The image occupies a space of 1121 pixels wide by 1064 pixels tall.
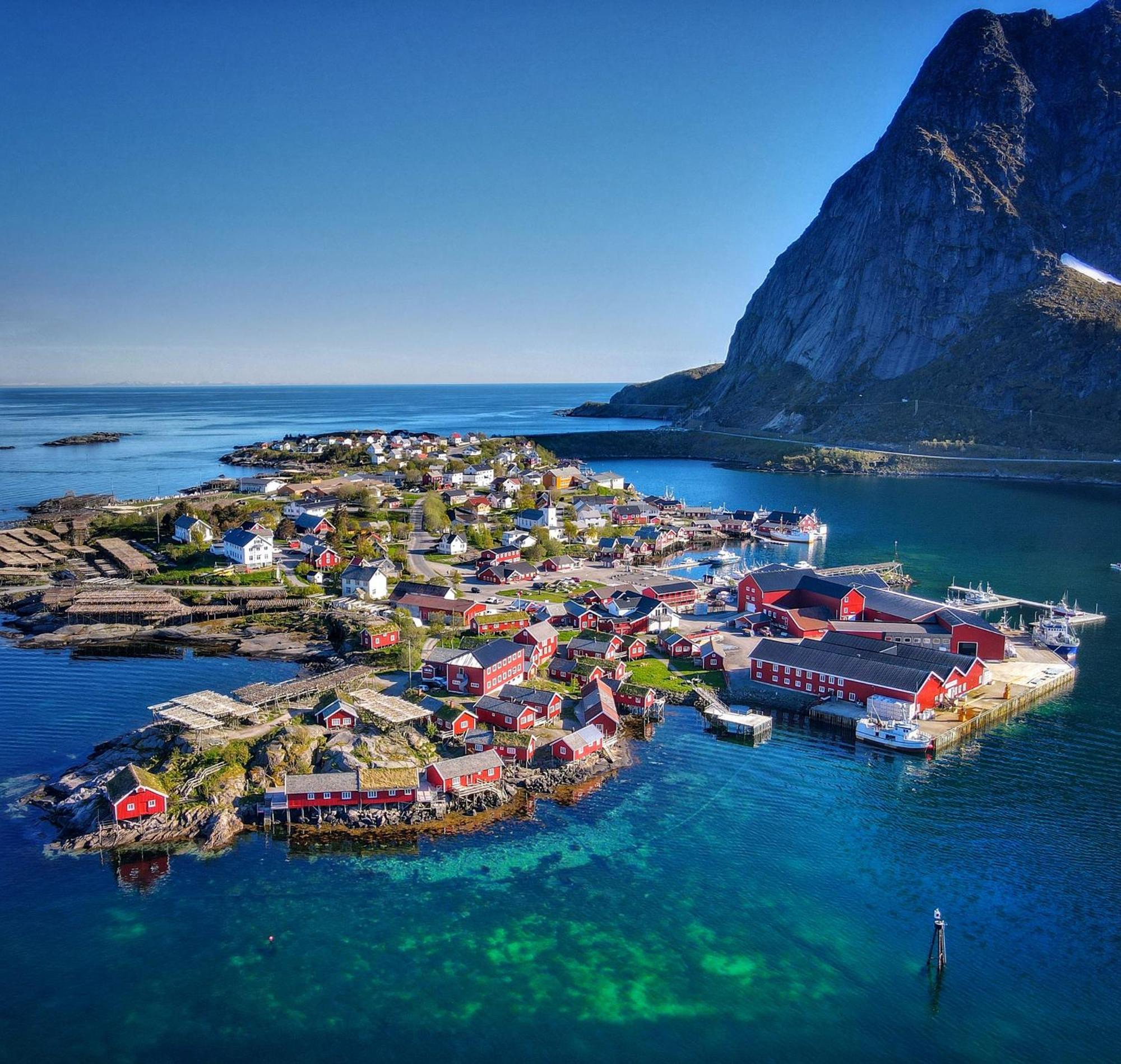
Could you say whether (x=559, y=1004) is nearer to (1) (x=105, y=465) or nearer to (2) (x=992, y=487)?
(2) (x=992, y=487)

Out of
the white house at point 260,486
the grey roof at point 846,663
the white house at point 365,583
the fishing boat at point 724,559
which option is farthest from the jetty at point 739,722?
the white house at point 260,486

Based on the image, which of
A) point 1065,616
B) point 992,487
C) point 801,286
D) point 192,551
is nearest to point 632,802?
point 1065,616

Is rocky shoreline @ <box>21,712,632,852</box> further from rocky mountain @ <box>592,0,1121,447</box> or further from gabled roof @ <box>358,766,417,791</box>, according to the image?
rocky mountain @ <box>592,0,1121,447</box>

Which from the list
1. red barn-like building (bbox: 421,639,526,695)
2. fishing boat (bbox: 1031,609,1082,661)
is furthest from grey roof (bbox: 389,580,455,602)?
fishing boat (bbox: 1031,609,1082,661)

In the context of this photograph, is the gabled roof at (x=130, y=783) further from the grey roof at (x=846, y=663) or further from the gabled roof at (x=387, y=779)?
the grey roof at (x=846, y=663)

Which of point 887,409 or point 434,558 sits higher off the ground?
point 887,409

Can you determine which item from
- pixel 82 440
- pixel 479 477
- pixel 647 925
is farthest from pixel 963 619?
pixel 82 440
